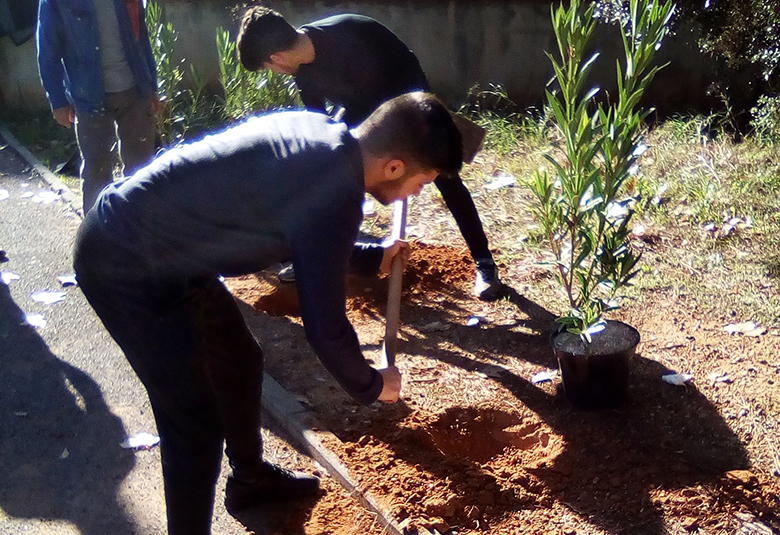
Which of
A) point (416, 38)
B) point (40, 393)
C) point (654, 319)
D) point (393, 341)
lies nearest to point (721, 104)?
point (416, 38)

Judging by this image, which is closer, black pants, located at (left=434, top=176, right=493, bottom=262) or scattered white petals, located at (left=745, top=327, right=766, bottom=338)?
scattered white petals, located at (left=745, top=327, right=766, bottom=338)

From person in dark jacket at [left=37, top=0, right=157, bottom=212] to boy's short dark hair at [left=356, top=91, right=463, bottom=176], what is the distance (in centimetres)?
341

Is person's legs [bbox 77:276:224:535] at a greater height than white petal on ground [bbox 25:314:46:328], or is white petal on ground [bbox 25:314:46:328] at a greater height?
person's legs [bbox 77:276:224:535]

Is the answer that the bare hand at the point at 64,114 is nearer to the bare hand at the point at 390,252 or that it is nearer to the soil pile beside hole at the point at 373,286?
the soil pile beside hole at the point at 373,286

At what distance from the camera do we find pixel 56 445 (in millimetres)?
3697

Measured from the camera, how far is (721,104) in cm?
762

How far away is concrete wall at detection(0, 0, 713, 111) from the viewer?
7930 millimetres

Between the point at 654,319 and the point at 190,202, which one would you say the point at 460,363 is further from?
the point at 190,202

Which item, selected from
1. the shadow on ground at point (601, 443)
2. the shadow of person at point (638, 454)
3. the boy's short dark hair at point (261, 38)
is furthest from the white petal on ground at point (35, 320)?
the shadow of person at point (638, 454)

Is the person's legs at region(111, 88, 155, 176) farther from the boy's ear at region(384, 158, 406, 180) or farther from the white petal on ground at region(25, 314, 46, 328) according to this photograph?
the boy's ear at region(384, 158, 406, 180)

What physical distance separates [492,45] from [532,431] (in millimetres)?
5689

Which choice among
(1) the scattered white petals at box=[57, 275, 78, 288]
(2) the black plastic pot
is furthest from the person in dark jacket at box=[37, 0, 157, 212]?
(2) the black plastic pot

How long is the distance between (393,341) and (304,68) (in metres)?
1.64

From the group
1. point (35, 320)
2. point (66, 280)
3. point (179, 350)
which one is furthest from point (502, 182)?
point (179, 350)
